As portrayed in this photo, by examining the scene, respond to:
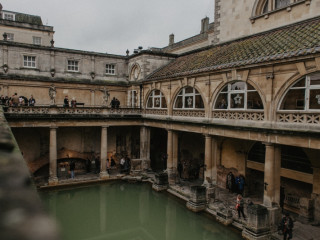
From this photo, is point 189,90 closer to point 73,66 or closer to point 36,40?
point 73,66

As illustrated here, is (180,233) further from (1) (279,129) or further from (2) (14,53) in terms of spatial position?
(2) (14,53)

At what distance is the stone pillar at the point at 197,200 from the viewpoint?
15133 mm

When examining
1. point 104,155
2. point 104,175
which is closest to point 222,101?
point 104,155

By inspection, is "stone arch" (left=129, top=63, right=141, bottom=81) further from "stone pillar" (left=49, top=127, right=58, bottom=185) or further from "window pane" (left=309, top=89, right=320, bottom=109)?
"window pane" (left=309, top=89, right=320, bottom=109)

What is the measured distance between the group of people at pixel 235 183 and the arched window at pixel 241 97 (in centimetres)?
515

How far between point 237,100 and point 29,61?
18083mm

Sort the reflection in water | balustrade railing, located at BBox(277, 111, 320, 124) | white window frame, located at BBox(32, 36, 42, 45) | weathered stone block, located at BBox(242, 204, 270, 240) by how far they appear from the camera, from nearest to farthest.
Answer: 1. balustrade railing, located at BBox(277, 111, 320, 124)
2. weathered stone block, located at BBox(242, 204, 270, 240)
3. the reflection in water
4. white window frame, located at BBox(32, 36, 42, 45)

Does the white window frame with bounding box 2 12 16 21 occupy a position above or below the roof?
above

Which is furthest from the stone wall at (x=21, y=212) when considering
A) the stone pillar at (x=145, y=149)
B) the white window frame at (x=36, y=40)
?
the white window frame at (x=36, y=40)

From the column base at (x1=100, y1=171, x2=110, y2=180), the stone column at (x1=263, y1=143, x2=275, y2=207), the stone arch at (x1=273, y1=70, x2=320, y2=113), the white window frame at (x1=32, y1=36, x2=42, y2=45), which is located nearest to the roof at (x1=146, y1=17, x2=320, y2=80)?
the stone arch at (x1=273, y1=70, x2=320, y2=113)

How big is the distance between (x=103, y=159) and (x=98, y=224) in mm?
8181

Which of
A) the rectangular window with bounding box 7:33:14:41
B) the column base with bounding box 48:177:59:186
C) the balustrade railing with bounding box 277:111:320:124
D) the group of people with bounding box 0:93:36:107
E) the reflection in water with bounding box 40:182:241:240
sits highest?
the rectangular window with bounding box 7:33:14:41

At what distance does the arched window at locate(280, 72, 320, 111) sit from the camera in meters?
10.9

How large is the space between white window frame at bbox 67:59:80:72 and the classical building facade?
3.6 inches
